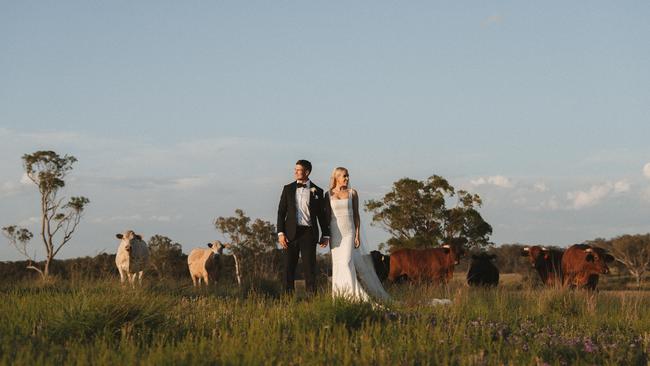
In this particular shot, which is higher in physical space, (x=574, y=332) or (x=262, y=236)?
(x=262, y=236)

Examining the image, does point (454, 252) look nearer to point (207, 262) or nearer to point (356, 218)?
point (207, 262)

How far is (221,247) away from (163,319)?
18929 mm

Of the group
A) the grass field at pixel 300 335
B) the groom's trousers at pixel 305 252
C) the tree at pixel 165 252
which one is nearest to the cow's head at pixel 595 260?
the grass field at pixel 300 335

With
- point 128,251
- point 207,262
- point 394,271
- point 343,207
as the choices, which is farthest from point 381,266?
point 343,207

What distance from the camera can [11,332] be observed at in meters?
7.49

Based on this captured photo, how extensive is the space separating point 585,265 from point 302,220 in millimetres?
11081

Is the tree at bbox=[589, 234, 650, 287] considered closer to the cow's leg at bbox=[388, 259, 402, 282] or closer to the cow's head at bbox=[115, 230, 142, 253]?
the cow's leg at bbox=[388, 259, 402, 282]

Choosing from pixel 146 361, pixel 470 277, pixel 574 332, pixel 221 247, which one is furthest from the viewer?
pixel 221 247

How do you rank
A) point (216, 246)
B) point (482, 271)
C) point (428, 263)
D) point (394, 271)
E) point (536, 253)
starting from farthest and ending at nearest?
point (216, 246)
point (482, 271)
point (536, 253)
point (394, 271)
point (428, 263)

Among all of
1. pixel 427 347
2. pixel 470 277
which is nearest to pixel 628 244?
pixel 470 277

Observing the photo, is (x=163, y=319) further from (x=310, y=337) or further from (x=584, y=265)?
(x=584, y=265)

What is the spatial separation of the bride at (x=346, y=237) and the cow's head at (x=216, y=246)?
47.6 feet

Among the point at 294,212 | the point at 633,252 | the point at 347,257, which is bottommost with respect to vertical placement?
the point at 347,257

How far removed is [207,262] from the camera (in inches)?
1018
